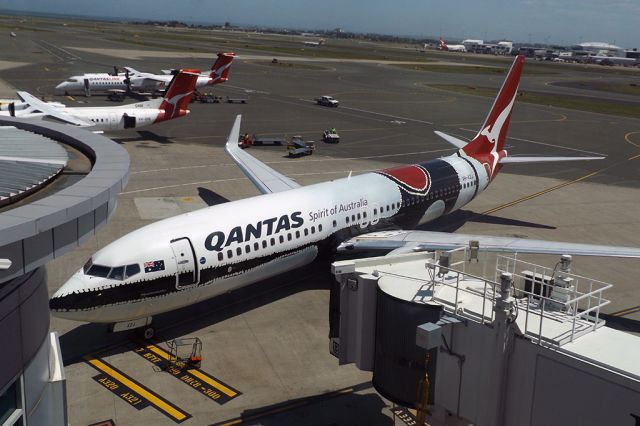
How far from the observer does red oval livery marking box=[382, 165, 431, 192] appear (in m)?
36.0

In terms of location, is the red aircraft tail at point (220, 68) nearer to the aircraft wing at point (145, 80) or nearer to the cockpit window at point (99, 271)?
the aircraft wing at point (145, 80)

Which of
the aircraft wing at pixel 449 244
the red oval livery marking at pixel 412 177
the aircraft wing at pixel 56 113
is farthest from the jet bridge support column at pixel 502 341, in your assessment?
the aircraft wing at pixel 56 113

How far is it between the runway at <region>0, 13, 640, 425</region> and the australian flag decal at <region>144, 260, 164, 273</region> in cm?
344

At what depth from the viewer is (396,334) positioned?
16203 millimetres

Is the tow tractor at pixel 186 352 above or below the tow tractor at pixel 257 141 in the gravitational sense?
below

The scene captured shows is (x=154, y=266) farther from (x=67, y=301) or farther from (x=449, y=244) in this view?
(x=449, y=244)

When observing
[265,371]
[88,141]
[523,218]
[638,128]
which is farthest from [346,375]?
[638,128]

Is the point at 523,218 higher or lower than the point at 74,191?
lower

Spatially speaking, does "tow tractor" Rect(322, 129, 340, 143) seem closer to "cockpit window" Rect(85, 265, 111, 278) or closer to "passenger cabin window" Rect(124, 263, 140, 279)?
"passenger cabin window" Rect(124, 263, 140, 279)

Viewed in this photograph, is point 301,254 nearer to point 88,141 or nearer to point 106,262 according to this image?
point 106,262

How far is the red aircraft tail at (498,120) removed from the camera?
42.8 m

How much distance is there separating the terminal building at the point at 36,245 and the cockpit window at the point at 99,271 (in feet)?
23.1

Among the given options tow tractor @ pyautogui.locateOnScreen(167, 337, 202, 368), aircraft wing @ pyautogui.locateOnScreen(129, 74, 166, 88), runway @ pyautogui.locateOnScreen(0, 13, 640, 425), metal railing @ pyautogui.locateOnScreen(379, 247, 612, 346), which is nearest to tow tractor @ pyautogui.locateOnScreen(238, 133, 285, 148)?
runway @ pyautogui.locateOnScreen(0, 13, 640, 425)

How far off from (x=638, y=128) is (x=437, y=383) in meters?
90.6
